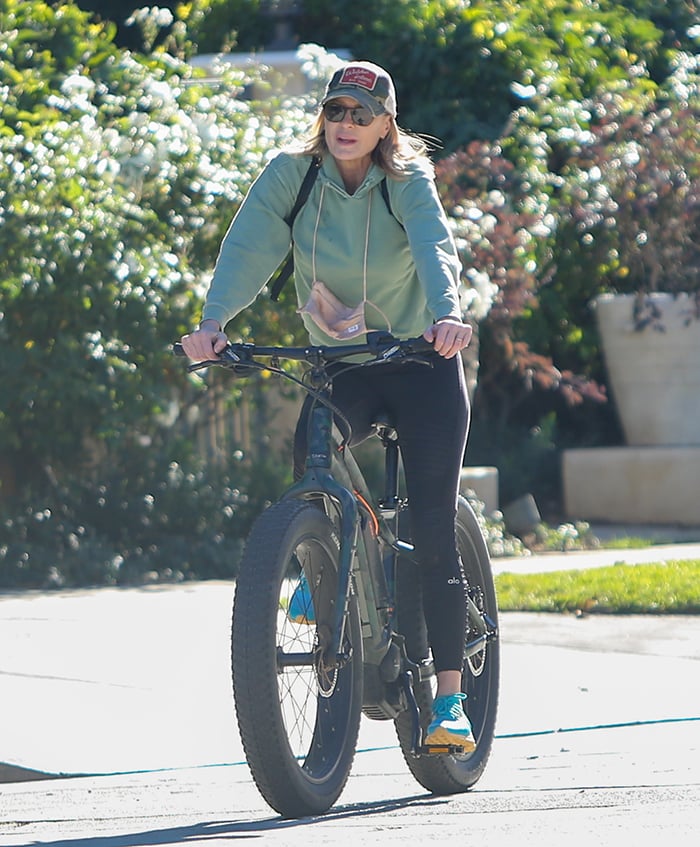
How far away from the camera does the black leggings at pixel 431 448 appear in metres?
4.73

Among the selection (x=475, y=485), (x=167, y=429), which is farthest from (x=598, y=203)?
(x=167, y=429)

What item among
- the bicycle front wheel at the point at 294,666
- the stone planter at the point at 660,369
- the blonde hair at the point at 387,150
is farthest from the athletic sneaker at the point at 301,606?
the stone planter at the point at 660,369

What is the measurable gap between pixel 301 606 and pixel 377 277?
85cm

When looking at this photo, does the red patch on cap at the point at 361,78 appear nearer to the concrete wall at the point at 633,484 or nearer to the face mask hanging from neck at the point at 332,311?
the face mask hanging from neck at the point at 332,311

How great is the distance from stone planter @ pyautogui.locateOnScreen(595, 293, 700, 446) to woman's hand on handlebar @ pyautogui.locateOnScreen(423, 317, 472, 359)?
855cm

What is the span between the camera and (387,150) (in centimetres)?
470

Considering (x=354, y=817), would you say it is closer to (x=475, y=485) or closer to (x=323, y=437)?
(x=323, y=437)

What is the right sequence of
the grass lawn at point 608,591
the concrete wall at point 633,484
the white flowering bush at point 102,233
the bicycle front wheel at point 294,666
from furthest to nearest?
the concrete wall at point 633,484 < the white flowering bush at point 102,233 < the grass lawn at point 608,591 < the bicycle front wheel at point 294,666

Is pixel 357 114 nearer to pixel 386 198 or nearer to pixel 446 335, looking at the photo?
pixel 386 198

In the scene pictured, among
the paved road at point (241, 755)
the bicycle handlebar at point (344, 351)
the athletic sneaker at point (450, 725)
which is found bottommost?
the paved road at point (241, 755)

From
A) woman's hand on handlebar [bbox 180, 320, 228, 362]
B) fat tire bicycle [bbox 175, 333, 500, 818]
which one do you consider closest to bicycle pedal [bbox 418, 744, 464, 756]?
fat tire bicycle [bbox 175, 333, 500, 818]

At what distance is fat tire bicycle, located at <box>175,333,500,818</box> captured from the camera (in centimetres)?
420

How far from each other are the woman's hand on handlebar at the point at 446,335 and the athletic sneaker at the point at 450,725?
0.93 m

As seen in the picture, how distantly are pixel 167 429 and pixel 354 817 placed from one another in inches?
243
